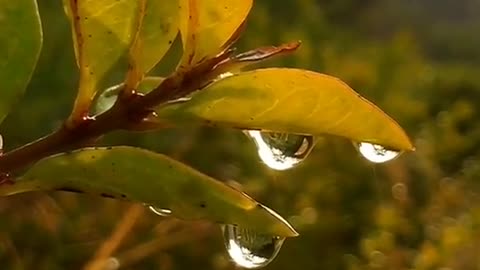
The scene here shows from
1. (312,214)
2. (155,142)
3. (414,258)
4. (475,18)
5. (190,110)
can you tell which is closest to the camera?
(190,110)

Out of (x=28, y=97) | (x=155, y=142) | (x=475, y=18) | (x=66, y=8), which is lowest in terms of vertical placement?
(x=66, y=8)

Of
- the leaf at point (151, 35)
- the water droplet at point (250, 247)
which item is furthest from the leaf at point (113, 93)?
the water droplet at point (250, 247)

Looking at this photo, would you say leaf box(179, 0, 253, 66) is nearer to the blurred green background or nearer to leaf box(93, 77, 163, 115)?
leaf box(93, 77, 163, 115)

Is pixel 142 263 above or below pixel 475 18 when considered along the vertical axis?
below

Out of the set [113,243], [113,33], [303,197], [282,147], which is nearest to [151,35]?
[113,33]

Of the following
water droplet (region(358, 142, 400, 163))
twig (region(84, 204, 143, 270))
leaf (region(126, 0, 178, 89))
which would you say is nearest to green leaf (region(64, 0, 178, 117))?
leaf (region(126, 0, 178, 89))

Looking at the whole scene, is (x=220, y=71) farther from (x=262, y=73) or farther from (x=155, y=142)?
(x=155, y=142)

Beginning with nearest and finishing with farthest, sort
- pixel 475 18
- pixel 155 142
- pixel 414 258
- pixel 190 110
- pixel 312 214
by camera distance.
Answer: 1. pixel 190 110
2. pixel 414 258
3. pixel 312 214
4. pixel 155 142
5. pixel 475 18

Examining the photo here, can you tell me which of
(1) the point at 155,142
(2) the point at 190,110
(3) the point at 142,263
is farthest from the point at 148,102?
(1) the point at 155,142
